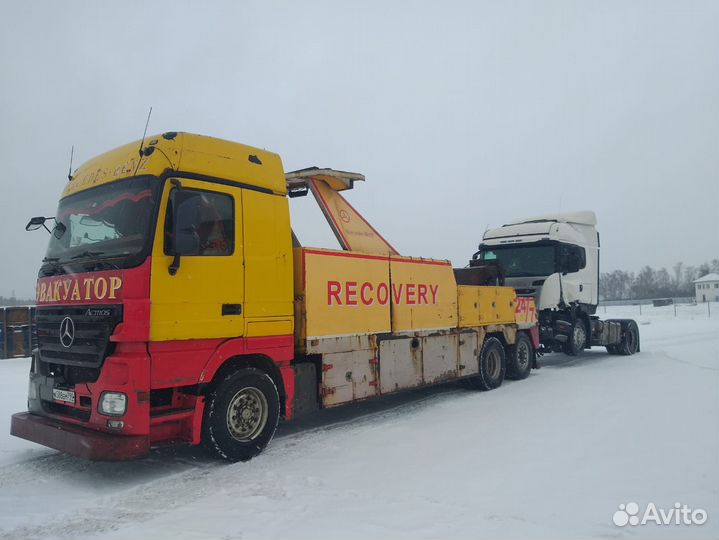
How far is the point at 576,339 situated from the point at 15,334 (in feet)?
49.9

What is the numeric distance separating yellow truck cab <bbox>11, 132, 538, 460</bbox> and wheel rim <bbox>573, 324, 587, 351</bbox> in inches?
333

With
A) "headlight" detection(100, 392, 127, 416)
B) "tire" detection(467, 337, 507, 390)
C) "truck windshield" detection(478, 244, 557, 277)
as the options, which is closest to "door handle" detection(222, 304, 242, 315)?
"headlight" detection(100, 392, 127, 416)

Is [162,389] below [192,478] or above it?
above

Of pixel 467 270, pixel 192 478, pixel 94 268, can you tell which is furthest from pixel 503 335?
pixel 94 268

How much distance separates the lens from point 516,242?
1408cm

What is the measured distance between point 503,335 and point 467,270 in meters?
1.75

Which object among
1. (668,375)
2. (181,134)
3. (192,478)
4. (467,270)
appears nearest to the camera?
(192,478)

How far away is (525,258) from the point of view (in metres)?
13.9

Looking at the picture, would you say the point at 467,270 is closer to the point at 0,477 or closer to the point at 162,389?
the point at 162,389

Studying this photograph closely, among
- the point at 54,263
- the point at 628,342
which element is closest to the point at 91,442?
the point at 54,263

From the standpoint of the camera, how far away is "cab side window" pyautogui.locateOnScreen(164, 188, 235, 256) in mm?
5621

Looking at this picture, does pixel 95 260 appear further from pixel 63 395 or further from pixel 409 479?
pixel 409 479

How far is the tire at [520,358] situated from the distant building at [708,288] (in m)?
76.2

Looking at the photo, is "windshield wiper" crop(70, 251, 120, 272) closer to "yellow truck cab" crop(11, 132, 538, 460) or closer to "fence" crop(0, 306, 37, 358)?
"yellow truck cab" crop(11, 132, 538, 460)
